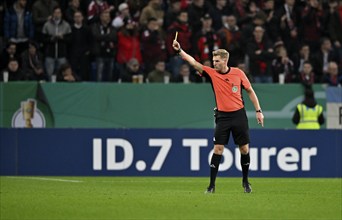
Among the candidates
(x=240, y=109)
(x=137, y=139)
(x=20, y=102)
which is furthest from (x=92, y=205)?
(x=20, y=102)

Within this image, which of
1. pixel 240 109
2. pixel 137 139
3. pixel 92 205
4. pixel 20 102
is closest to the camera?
pixel 92 205

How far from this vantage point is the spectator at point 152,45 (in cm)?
2538

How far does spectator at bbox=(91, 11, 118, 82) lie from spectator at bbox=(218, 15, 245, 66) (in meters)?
2.88

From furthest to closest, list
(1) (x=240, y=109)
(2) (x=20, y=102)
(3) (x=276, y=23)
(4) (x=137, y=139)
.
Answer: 1. (3) (x=276, y=23)
2. (2) (x=20, y=102)
3. (4) (x=137, y=139)
4. (1) (x=240, y=109)

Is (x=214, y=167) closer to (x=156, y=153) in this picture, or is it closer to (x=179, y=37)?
(x=156, y=153)

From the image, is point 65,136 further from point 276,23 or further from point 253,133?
point 276,23

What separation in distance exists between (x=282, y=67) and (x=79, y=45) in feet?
17.1

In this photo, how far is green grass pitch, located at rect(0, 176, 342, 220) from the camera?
12641mm

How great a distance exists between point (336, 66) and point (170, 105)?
440 cm

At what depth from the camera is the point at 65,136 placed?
21.9 metres

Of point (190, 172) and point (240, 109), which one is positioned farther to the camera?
point (190, 172)

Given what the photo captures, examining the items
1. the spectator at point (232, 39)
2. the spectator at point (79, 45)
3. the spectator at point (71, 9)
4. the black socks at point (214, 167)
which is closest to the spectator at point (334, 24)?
the spectator at point (232, 39)

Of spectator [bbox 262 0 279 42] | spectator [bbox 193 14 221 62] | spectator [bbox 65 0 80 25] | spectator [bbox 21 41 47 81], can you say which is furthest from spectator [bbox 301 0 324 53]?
spectator [bbox 21 41 47 81]

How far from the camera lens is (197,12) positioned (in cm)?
2650
